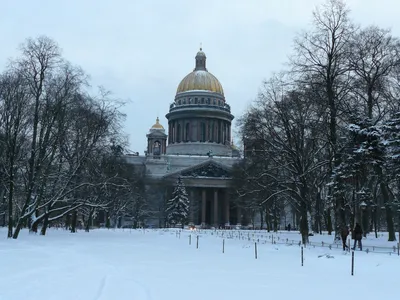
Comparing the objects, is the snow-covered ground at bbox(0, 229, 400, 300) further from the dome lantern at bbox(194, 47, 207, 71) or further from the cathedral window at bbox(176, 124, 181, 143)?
the dome lantern at bbox(194, 47, 207, 71)

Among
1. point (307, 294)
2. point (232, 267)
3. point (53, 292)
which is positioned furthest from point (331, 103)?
point (53, 292)

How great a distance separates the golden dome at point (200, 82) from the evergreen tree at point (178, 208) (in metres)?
39.3

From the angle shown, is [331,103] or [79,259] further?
[331,103]

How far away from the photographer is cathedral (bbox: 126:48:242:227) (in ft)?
302

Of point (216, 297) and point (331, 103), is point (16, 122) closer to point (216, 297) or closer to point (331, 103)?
point (331, 103)

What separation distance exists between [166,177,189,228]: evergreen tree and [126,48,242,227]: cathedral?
6.54 m

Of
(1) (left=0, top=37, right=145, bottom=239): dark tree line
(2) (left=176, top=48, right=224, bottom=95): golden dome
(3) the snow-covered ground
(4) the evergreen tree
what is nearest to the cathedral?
(2) (left=176, top=48, right=224, bottom=95): golden dome

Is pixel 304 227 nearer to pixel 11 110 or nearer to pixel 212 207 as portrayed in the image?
pixel 11 110

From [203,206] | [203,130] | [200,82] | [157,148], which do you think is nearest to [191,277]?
[203,206]

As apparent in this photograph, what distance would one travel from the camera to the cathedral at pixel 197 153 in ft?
302

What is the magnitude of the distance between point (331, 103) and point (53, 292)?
2045 cm

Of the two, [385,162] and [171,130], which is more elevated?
[171,130]

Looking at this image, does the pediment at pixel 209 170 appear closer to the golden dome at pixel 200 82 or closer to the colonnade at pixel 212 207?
the colonnade at pixel 212 207

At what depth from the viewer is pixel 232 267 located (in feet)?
53.9
